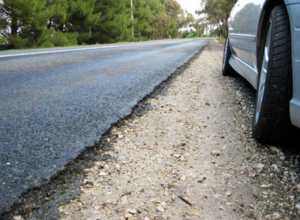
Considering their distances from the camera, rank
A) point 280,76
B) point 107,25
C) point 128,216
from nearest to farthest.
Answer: point 128,216 < point 280,76 < point 107,25

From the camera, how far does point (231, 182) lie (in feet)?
5.21

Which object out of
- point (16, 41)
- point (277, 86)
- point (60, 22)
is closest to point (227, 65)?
point (277, 86)

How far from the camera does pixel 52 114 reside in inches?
100

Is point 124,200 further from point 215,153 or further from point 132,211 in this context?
point 215,153

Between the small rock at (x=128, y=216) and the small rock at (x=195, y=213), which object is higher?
the small rock at (x=128, y=216)

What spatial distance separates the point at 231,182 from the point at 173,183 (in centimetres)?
31

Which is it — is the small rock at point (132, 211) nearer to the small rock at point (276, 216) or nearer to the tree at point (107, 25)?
the small rock at point (276, 216)

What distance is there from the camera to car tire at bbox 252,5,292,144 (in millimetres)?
1744

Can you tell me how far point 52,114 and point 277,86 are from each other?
70.4 inches

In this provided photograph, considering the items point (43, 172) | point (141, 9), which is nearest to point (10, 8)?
point (43, 172)

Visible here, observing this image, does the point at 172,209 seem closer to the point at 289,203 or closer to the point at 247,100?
the point at 289,203

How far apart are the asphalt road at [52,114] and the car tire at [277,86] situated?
1148 mm

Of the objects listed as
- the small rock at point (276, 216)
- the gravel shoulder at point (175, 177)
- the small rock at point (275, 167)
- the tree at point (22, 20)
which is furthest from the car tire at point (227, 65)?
the tree at point (22, 20)

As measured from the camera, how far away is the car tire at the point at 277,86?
1.74 metres
